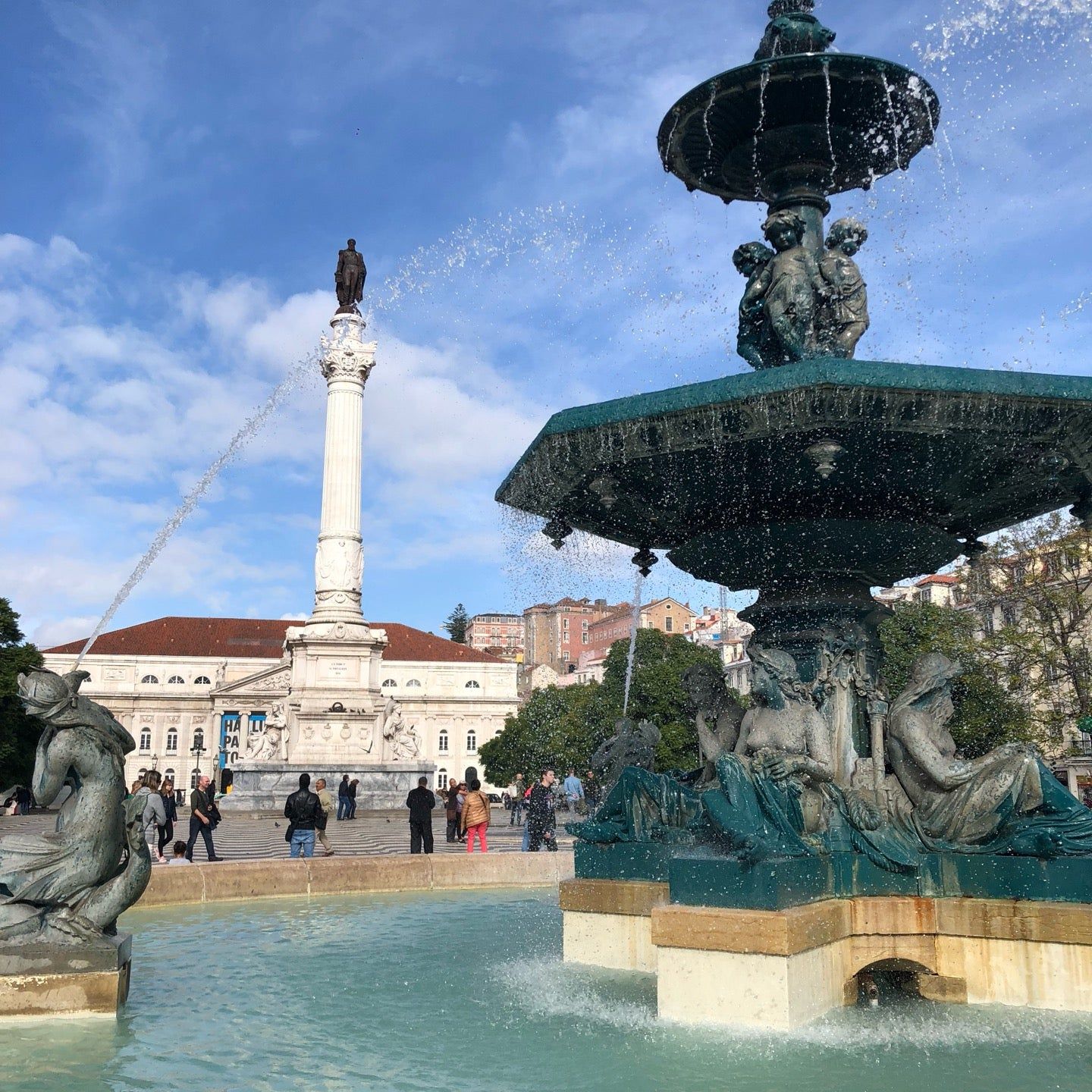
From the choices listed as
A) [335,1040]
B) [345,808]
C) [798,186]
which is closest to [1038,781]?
[335,1040]

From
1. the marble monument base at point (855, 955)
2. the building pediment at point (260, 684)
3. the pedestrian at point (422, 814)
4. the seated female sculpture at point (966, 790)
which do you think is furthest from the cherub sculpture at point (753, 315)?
the building pediment at point (260, 684)

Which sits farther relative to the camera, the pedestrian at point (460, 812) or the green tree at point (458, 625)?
the green tree at point (458, 625)

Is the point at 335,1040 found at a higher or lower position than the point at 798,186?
lower

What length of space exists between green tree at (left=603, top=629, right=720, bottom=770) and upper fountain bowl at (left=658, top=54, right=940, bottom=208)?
3617cm

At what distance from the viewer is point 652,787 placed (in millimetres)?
6684

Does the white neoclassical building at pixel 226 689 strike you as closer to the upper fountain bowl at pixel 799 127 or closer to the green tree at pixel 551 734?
the green tree at pixel 551 734

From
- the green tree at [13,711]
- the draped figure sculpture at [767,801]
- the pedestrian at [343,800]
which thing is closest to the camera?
the draped figure sculpture at [767,801]

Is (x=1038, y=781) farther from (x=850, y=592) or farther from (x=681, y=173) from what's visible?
(x=681, y=173)

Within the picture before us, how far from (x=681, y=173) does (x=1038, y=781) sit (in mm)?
4789

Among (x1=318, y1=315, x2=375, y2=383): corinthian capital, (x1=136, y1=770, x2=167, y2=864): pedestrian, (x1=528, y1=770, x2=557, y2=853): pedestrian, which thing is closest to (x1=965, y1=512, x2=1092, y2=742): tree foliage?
(x1=528, y1=770, x2=557, y2=853): pedestrian

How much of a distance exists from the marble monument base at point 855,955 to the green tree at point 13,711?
130 feet

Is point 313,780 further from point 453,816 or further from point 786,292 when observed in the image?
point 786,292

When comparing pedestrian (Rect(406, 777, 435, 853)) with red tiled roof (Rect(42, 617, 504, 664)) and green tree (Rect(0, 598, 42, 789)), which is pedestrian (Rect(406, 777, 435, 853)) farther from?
red tiled roof (Rect(42, 617, 504, 664))

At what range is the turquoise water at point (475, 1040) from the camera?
444 cm
